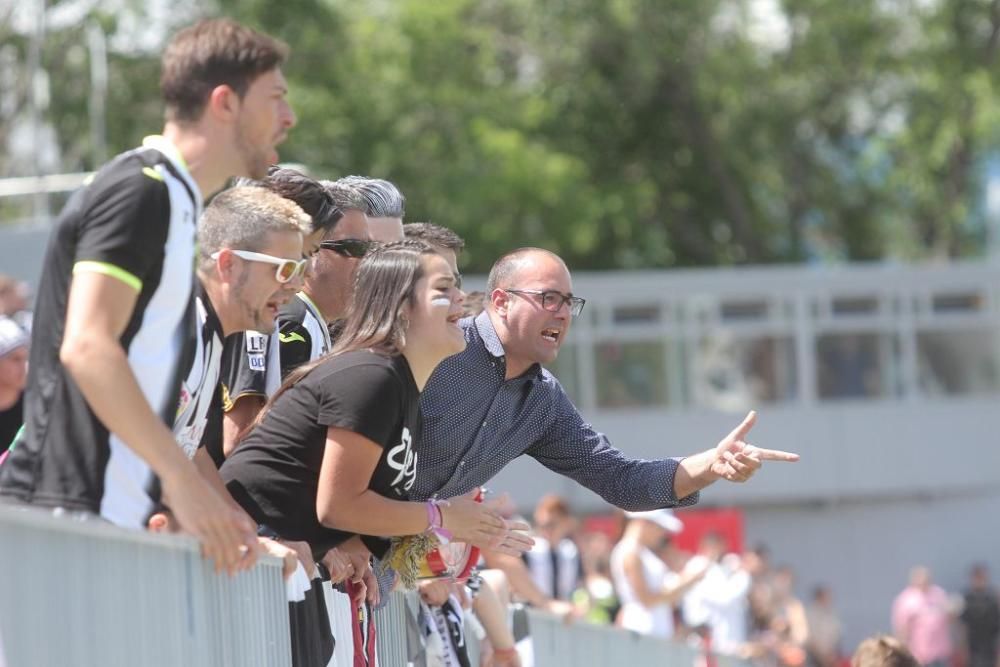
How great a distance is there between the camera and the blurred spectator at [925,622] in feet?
77.8

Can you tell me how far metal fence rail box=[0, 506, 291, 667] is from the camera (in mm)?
3160

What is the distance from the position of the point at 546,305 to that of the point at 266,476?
1.56 metres

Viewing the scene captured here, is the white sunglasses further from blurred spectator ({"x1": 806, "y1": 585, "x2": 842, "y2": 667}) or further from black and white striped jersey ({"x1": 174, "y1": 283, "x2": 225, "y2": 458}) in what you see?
blurred spectator ({"x1": 806, "y1": 585, "x2": 842, "y2": 667})

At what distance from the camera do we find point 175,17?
32688 millimetres

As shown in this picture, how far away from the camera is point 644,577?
12258mm

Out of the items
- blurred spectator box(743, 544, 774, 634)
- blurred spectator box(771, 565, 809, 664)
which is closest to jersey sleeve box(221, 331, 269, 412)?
blurred spectator box(743, 544, 774, 634)

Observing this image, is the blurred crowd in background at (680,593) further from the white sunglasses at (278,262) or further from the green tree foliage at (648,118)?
the green tree foliage at (648,118)

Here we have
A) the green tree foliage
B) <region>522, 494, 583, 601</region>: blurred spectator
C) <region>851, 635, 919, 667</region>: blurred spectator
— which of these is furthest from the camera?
the green tree foliage

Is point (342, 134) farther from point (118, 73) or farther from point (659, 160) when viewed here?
point (659, 160)

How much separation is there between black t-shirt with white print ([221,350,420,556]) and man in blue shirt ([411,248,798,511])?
989 mm

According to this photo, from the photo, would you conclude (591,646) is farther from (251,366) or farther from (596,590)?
(596,590)

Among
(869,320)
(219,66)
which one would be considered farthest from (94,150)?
(219,66)

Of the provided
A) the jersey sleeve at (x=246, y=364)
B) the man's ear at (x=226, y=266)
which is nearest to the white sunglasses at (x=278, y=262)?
the man's ear at (x=226, y=266)

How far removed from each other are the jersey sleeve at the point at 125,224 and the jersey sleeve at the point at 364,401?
39.3 inches
